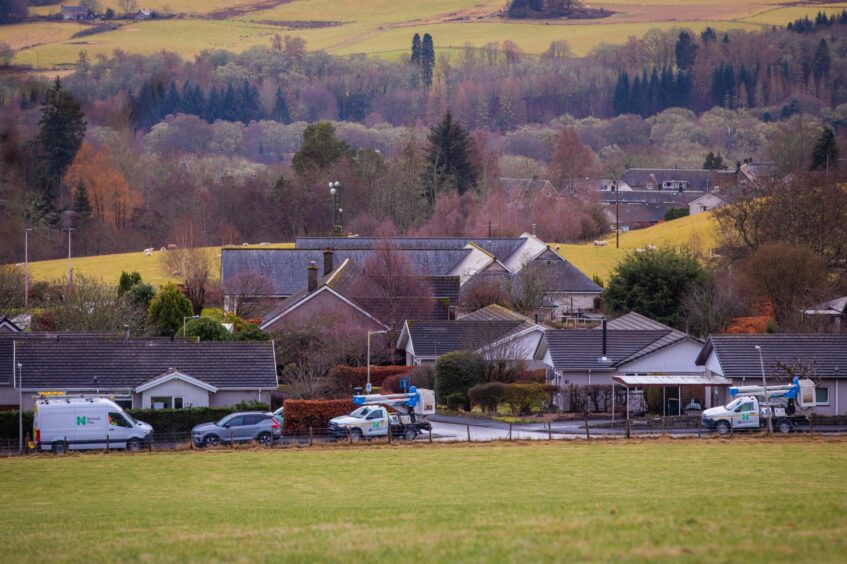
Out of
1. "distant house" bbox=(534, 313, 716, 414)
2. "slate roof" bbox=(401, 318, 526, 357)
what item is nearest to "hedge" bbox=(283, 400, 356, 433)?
"distant house" bbox=(534, 313, 716, 414)

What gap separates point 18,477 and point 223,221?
90037mm

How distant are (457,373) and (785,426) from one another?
40.8 feet

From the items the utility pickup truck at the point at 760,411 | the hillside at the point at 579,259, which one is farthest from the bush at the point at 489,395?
the hillside at the point at 579,259

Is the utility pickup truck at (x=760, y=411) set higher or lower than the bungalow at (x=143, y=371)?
lower

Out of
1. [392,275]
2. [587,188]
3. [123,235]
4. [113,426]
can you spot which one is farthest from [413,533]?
[587,188]

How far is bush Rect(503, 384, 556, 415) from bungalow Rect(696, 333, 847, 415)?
19.8 ft

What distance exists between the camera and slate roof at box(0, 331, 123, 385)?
39.3 m

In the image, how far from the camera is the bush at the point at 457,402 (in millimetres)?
42938

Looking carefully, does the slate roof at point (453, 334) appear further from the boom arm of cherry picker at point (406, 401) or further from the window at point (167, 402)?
the window at point (167, 402)

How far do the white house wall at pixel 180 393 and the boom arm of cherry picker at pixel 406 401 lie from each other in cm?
528

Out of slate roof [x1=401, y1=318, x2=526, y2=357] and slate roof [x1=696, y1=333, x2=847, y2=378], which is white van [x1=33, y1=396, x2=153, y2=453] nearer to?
slate roof [x1=401, y1=318, x2=526, y2=357]

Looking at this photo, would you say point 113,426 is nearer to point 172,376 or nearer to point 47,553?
point 172,376

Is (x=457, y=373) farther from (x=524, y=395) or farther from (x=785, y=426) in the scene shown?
(x=785, y=426)

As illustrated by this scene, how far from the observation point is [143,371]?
129 ft
